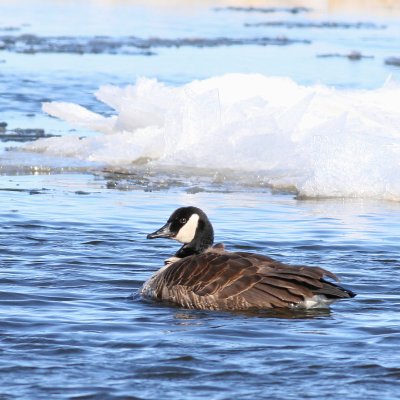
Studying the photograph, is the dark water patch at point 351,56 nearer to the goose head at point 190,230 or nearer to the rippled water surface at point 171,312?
the rippled water surface at point 171,312

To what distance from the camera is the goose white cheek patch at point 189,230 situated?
8695mm

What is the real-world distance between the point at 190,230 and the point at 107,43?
20805 mm

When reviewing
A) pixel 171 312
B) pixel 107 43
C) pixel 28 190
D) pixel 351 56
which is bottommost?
pixel 171 312

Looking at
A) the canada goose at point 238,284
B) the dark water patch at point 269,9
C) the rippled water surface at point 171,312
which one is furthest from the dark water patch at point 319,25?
the canada goose at point 238,284

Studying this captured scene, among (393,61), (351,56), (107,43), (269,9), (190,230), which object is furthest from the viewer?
(269,9)

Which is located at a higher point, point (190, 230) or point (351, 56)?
point (351, 56)

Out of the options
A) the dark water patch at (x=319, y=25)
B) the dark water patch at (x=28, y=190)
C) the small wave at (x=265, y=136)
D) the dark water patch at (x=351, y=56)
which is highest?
the dark water patch at (x=319, y=25)

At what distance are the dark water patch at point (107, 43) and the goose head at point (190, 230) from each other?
A: 1841 centimetres

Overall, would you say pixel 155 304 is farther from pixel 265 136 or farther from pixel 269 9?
pixel 269 9

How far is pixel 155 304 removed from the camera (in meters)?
8.33

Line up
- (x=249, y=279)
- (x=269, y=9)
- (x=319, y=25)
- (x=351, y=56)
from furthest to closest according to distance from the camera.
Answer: (x=269, y=9)
(x=319, y=25)
(x=351, y=56)
(x=249, y=279)

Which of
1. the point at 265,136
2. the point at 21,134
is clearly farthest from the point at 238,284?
the point at 21,134

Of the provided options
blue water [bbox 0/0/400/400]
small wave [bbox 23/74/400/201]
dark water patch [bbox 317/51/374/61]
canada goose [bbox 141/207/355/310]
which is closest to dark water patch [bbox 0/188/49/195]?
blue water [bbox 0/0/400/400]

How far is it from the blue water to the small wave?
0.37 metres
